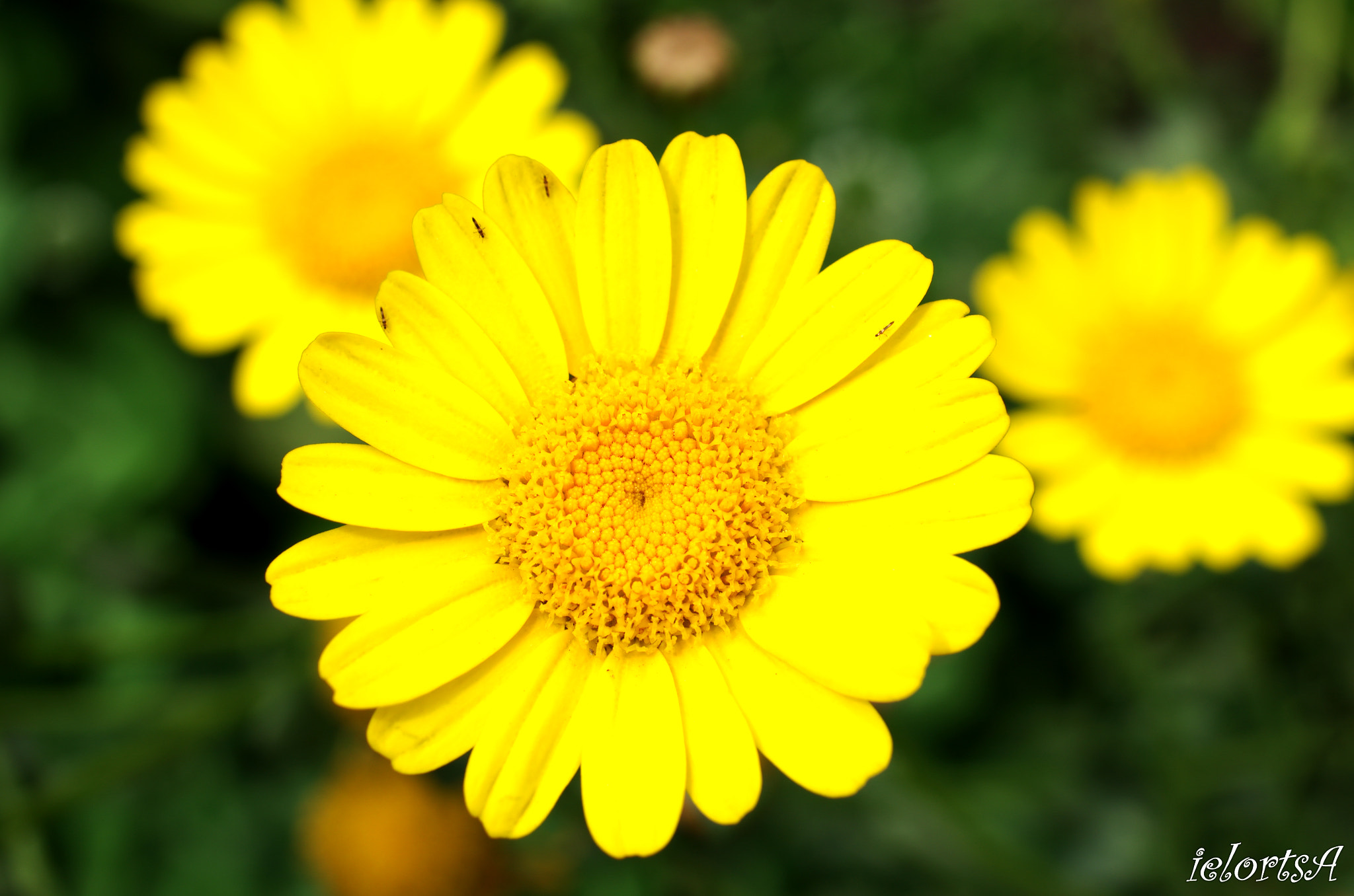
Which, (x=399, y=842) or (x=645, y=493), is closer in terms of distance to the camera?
(x=645, y=493)

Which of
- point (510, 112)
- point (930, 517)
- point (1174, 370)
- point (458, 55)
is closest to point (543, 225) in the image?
point (930, 517)

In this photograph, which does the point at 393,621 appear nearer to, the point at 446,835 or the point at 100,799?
the point at 446,835

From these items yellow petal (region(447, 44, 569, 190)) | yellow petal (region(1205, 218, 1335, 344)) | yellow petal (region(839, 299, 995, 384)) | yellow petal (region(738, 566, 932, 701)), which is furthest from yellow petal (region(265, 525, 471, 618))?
yellow petal (region(1205, 218, 1335, 344))

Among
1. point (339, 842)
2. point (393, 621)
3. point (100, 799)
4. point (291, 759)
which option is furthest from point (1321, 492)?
point (100, 799)

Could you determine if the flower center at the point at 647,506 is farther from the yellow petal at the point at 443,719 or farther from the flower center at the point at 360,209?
the flower center at the point at 360,209

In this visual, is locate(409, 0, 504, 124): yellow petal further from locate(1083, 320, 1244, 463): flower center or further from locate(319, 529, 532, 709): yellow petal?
locate(1083, 320, 1244, 463): flower center

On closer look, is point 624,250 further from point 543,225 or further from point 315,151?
point 315,151

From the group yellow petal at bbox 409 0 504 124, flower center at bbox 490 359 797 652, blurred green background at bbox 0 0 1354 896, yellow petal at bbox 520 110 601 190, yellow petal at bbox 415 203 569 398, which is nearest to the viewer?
yellow petal at bbox 415 203 569 398
